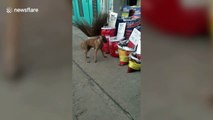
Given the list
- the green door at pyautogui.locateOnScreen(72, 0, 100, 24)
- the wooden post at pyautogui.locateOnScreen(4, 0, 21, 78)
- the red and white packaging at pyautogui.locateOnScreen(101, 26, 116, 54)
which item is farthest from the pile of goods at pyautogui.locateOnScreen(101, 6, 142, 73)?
the wooden post at pyautogui.locateOnScreen(4, 0, 21, 78)

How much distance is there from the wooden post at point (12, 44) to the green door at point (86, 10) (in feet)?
21.8

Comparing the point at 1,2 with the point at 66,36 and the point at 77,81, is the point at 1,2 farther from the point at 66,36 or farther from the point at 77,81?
the point at 77,81

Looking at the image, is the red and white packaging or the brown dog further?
the red and white packaging

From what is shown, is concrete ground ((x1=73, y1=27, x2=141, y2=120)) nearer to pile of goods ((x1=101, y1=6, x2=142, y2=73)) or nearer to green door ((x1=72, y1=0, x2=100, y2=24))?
pile of goods ((x1=101, y1=6, x2=142, y2=73))

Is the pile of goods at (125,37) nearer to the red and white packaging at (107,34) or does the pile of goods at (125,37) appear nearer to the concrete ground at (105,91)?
the red and white packaging at (107,34)

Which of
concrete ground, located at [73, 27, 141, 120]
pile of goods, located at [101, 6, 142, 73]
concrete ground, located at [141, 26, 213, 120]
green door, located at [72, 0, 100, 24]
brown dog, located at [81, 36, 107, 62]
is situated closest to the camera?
concrete ground, located at [141, 26, 213, 120]

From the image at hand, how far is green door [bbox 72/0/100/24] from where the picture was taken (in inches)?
369

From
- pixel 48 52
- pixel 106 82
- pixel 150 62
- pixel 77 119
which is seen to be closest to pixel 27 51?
pixel 48 52

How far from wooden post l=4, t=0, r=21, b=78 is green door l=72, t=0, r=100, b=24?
21.8ft

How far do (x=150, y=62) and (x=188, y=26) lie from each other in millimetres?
373

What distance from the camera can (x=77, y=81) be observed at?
5.58m

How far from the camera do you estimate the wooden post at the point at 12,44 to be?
2236 millimetres

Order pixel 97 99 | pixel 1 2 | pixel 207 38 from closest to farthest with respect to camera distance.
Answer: pixel 207 38
pixel 1 2
pixel 97 99

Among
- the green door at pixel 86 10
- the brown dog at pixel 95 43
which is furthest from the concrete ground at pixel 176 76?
the green door at pixel 86 10
